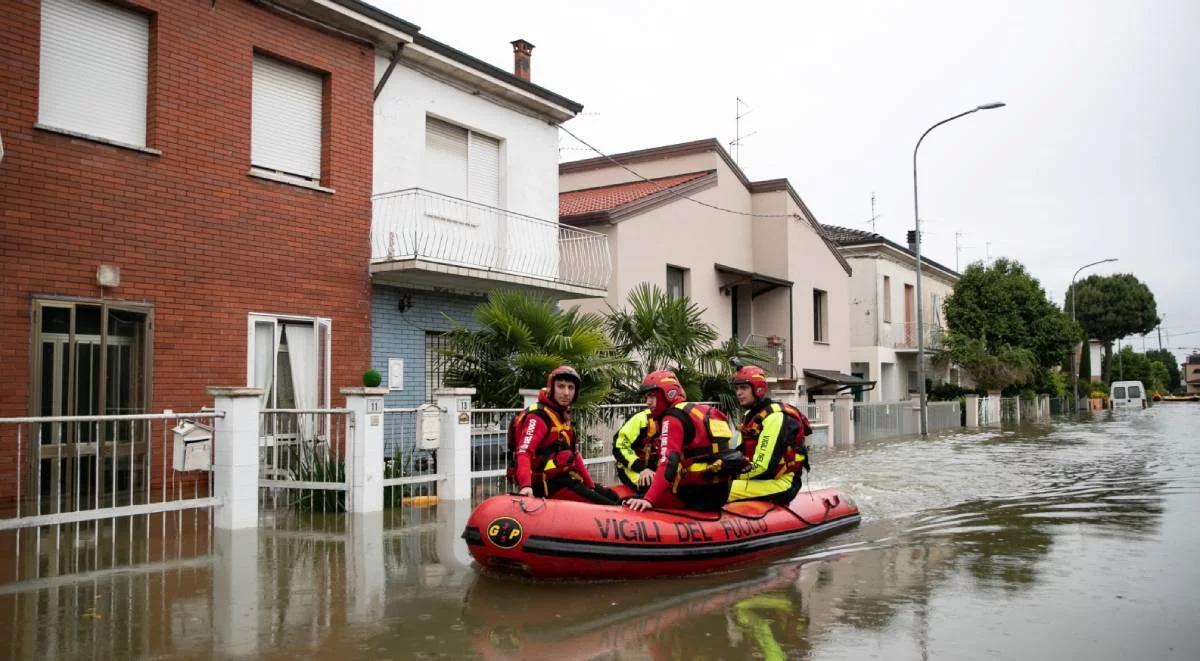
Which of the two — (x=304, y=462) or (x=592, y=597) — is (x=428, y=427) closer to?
(x=304, y=462)

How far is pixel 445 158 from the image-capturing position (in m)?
16.5

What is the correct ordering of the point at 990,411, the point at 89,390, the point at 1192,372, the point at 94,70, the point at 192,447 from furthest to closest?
the point at 1192,372 < the point at 990,411 < the point at 94,70 < the point at 89,390 < the point at 192,447

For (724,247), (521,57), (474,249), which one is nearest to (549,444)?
(474,249)

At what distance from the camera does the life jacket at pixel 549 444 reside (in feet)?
27.9

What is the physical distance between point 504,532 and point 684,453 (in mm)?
1691

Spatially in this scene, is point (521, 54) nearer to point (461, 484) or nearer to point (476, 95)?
point (476, 95)

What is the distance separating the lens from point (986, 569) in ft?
27.9

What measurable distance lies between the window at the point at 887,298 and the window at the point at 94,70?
3257cm

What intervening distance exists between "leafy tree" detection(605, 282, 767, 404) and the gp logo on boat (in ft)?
27.7

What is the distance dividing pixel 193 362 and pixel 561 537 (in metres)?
6.70

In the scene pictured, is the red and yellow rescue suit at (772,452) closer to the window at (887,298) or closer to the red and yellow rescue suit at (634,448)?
the red and yellow rescue suit at (634,448)

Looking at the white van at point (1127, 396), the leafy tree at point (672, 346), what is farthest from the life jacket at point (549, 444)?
the white van at point (1127, 396)

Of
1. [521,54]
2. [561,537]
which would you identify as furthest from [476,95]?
[561,537]

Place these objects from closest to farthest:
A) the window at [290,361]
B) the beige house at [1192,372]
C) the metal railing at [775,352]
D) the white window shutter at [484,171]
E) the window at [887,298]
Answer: the window at [290,361], the white window shutter at [484,171], the metal railing at [775,352], the window at [887,298], the beige house at [1192,372]
